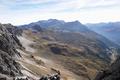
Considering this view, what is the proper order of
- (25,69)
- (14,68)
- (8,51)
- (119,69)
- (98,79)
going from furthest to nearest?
(8,51), (25,69), (14,68), (98,79), (119,69)

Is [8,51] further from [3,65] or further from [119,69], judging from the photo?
[119,69]

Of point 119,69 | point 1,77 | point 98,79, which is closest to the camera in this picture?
point 119,69

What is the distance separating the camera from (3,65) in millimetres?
123812

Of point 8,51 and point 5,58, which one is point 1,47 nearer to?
point 8,51

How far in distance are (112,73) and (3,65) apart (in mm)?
91544

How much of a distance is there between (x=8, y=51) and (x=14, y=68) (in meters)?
28.1

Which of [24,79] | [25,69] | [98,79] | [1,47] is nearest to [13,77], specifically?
[24,79]

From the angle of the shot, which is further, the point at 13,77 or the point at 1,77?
the point at 13,77

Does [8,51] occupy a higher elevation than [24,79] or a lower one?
higher

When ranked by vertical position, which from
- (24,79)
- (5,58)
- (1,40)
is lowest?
(24,79)

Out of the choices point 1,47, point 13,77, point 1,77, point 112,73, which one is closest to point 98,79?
point 112,73

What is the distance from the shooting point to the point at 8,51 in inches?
6073

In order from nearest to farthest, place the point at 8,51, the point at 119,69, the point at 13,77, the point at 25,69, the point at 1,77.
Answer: the point at 119,69 → the point at 1,77 → the point at 13,77 → the point at 25,69 → the point at 8,51

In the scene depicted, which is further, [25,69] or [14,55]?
[14,55]
